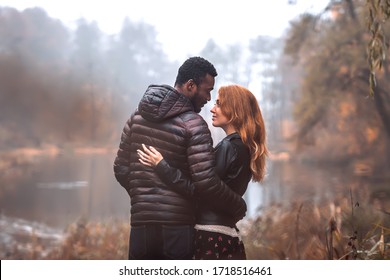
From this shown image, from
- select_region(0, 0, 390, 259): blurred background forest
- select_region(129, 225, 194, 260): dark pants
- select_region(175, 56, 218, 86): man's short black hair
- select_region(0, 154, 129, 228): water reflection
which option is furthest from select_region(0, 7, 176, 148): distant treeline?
select_region(129, 225, 194, 260): dark pants

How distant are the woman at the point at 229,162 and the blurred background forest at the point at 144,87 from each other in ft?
6.76

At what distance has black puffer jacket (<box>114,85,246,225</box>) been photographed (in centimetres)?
280

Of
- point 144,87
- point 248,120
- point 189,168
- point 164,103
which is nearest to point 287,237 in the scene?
point 144,87

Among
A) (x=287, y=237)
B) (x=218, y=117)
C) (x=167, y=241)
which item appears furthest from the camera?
(x=287, y=237)

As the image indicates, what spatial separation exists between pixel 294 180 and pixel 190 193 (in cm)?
277

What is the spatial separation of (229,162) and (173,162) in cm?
28

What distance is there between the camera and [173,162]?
2875 mm

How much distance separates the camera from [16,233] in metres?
5.43

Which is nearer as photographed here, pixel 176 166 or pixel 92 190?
pixel 176 166

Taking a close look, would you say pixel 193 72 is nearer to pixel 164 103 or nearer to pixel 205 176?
pixel 164 103

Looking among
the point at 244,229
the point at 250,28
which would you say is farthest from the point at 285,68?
the point at 244,229

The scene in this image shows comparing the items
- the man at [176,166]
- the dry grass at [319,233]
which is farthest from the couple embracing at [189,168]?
the dry grass at [319,233]

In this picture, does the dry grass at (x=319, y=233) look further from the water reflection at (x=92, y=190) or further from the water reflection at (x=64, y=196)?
the water reflection at (x=64, y=196)

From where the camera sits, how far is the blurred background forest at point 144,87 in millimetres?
5195
